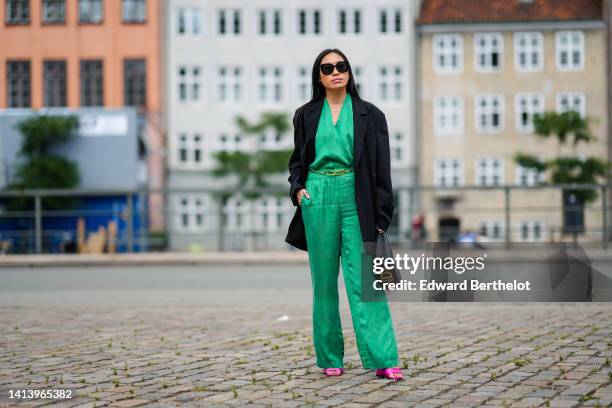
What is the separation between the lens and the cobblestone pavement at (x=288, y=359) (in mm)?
6020

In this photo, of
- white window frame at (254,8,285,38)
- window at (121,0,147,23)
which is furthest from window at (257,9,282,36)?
window at (121,0,147,23)

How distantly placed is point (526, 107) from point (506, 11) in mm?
4713

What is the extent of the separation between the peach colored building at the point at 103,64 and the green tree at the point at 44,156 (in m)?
1.37

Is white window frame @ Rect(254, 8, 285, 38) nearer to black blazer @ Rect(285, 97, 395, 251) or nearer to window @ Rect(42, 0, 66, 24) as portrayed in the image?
window @ Rect(42, 0, 66, 24)

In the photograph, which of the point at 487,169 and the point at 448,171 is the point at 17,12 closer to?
the point at 448,171

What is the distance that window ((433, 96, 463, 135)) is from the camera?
54812 millimetres

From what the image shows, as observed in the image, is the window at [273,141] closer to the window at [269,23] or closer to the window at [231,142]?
the window at [231,142]

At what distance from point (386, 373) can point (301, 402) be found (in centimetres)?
88

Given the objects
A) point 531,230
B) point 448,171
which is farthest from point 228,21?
point 531,230

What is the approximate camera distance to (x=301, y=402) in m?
5.83

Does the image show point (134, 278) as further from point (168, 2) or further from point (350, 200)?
point (168, 2)

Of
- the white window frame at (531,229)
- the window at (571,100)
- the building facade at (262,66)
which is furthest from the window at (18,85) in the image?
the white window frame at (531,229)

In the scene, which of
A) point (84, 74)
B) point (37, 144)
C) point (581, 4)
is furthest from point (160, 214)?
point (581, 4)

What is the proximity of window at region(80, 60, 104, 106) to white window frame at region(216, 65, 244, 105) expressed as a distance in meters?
5.81
